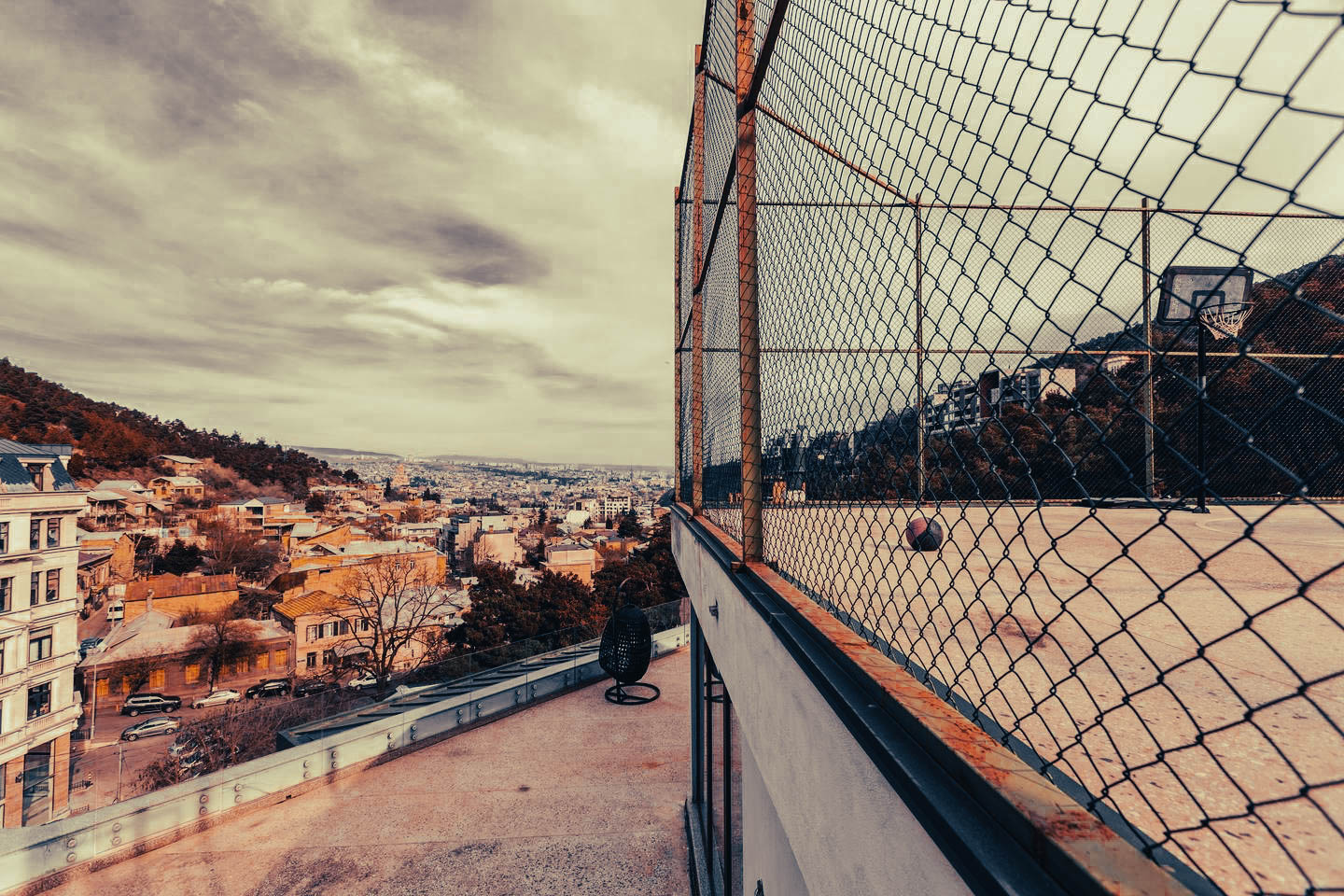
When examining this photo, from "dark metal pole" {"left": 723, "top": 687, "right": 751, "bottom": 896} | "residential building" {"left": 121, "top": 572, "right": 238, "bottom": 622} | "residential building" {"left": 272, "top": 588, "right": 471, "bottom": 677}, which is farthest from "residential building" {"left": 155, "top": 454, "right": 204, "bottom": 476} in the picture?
"dark metal pole" {"left": 723, "top": 687, "right": 751, "bottom": 896}

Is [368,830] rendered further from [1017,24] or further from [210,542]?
[210,542]

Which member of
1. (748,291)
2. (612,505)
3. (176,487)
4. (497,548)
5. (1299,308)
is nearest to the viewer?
(1299,308)

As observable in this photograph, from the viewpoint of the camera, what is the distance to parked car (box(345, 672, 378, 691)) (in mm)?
20616

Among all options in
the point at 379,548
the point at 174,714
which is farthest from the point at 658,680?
the point at 379,548

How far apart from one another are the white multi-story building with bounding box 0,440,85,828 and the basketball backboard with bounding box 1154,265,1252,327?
18.1 meters

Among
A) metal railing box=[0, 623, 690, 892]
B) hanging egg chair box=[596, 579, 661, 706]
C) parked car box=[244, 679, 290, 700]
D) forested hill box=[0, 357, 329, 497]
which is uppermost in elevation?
forested hill box=[0, 357, 329, 497]

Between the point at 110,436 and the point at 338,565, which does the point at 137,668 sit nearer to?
the point at 338,565

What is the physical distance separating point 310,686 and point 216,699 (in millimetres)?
2784

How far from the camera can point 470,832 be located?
5.29 meters

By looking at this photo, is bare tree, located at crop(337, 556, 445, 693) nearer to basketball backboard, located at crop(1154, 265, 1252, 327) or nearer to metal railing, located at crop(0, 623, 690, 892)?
metal railing, located at crop(0, 623, 690, 892)

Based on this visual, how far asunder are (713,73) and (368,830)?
654 cm

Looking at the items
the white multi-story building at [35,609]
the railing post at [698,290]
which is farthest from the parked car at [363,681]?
the railing post at [698,290]

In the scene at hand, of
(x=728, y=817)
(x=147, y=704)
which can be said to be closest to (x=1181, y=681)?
(x=728, y=817)

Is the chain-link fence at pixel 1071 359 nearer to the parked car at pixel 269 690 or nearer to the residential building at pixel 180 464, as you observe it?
the parked car at pixel 269 690
